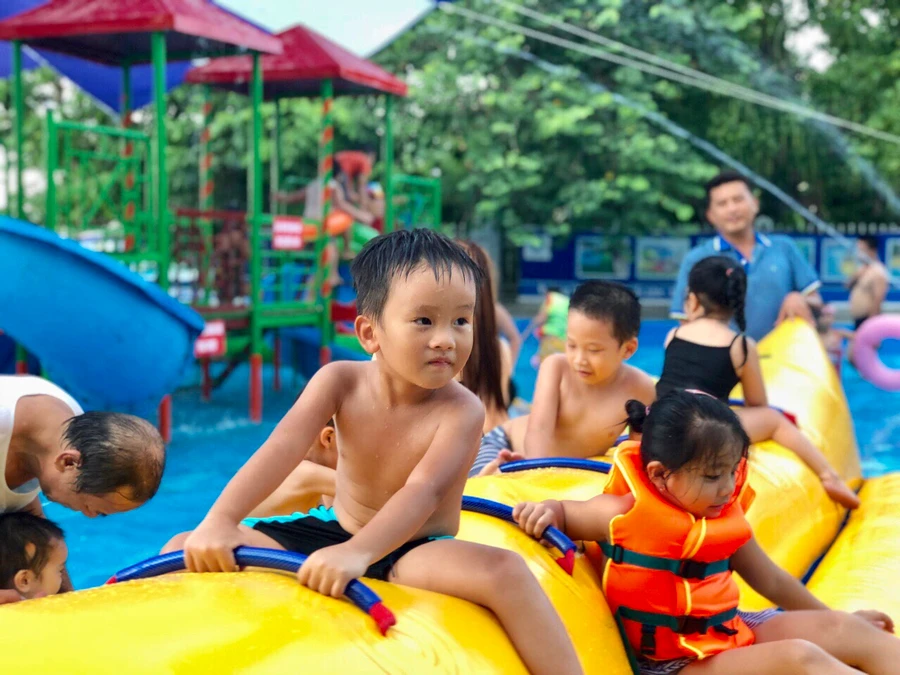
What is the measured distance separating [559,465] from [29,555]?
123 centimetres

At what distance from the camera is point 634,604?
2113 millimetres

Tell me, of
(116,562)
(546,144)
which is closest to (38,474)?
(116,562)

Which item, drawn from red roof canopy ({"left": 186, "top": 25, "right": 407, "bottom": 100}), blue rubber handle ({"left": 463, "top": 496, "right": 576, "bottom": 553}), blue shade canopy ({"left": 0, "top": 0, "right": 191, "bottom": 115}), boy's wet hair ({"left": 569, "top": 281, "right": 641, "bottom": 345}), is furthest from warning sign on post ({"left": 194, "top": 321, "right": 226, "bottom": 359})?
blue rubber handle ({"left": 463, "top": 496, "right": 576, "bottom": 553})

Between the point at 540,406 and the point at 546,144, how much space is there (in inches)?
489

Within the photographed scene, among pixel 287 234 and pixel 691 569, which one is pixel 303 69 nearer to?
pixel 287 234

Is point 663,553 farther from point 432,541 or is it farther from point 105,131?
point 105,131

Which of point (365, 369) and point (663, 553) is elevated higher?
point (365, 369)

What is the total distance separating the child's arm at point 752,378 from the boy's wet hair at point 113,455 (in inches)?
79.4

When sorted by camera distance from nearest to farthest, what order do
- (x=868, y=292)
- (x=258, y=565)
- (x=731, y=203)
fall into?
(x=258, y=565), (x=731, y=203), (x=868, y=292)

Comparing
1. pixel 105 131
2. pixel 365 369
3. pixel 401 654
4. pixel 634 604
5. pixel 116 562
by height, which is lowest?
pixel 116 562

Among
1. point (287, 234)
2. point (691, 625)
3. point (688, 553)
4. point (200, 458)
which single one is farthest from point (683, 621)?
point (287, 234)

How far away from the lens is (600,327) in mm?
2799

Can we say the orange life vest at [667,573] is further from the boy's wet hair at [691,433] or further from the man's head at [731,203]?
the man's head at [731,203]

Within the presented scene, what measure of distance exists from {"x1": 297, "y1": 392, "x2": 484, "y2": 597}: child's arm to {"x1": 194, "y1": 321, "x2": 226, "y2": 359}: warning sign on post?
4940mm
